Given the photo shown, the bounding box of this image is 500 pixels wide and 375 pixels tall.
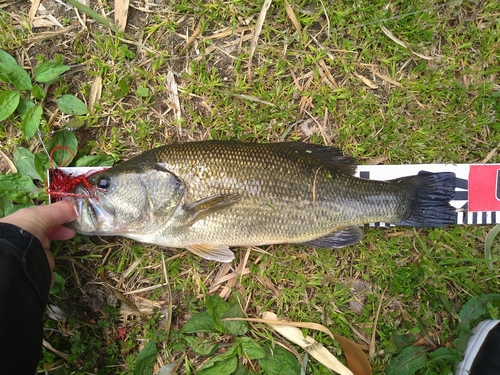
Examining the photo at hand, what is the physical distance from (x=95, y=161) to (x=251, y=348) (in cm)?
233

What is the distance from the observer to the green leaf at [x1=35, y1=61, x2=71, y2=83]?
344 cm

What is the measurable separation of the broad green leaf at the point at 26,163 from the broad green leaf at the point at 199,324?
198 centimetres

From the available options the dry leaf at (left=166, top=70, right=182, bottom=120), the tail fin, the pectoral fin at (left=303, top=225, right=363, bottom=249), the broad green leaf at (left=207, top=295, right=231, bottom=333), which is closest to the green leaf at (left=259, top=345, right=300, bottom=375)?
the broad green leaf at (left=207, top=295, right=231, bottom=333)

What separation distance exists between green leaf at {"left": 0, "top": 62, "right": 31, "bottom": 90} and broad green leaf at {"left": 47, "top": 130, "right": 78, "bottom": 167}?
1.81ft

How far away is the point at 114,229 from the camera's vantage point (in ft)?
10.1

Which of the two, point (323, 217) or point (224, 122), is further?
point (224, 122)

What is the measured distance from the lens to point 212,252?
10.7ft

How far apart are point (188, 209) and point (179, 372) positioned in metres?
1.66

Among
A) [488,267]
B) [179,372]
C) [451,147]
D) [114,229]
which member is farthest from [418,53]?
[179,372]

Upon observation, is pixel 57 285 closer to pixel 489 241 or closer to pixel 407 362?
pixel 407 362

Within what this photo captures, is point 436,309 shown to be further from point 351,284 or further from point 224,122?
point 224,122

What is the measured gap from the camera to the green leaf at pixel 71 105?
3508 mm

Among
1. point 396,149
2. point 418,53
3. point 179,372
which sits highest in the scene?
point 418,53

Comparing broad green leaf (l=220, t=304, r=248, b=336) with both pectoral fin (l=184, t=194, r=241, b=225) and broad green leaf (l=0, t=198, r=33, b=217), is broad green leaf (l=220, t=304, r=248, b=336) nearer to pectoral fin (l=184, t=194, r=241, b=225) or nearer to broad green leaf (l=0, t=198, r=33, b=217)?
pectoral fin (l=184, t=194, r=241, b=225)
